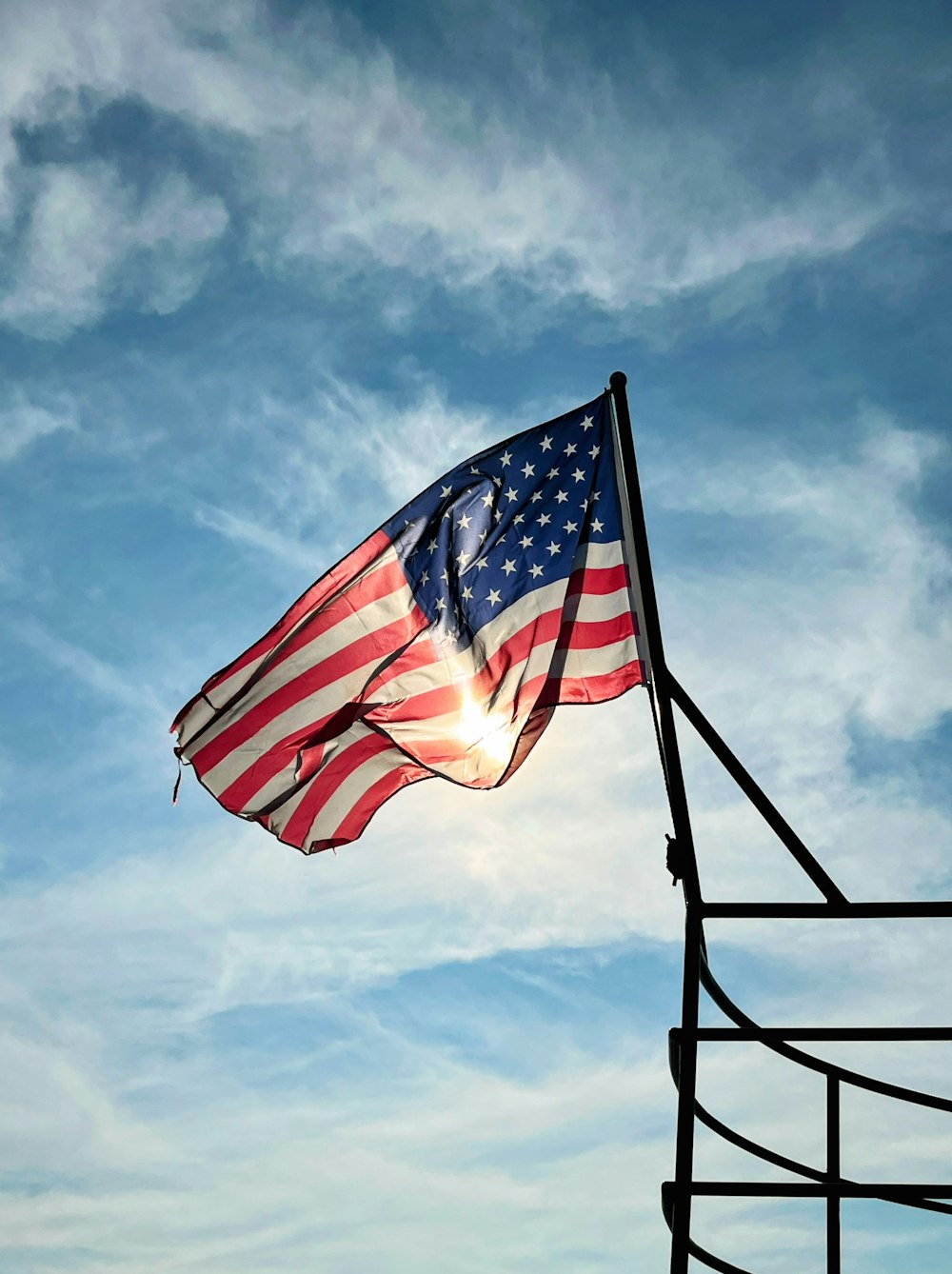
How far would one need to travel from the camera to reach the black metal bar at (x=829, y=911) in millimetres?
7359

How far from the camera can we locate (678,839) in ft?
27.2

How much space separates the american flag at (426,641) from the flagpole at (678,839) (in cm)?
25

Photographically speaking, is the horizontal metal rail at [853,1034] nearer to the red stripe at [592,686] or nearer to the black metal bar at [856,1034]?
the black metal bar at [856,1034]

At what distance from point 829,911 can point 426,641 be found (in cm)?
401

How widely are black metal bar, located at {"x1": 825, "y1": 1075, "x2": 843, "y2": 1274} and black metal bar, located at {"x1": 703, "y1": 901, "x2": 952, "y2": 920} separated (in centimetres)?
94

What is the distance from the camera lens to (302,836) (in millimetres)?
10414

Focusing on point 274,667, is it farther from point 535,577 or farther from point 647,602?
point 647,602

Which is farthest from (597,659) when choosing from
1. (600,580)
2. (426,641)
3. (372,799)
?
(372,799)

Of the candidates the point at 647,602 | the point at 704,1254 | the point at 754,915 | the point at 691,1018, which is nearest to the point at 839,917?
the point at 754,915

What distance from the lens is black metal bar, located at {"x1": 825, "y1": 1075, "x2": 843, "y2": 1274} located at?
680 centimetres

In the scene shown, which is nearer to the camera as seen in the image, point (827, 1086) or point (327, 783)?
point (827, 1086)

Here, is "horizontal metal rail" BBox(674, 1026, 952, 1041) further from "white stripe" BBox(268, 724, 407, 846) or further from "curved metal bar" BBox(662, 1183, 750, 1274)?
"white stripe" BBox(268, 724, 407, 846)

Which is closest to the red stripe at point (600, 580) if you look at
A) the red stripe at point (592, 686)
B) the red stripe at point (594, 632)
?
the red stripe at point (594, 632)

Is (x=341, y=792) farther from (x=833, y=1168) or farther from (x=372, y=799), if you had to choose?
(x=833, y=1168)
